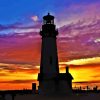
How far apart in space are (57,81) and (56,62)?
127 inches

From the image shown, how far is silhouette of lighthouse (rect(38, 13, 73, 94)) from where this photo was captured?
57.1 m

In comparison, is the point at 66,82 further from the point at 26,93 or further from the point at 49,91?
the point at 26,93

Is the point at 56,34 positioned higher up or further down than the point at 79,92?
higher up

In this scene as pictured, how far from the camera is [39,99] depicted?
64875mm

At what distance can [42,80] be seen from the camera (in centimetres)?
5775

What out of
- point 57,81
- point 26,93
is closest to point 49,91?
point 57,81

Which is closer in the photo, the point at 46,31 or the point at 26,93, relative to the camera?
the point at 46,31

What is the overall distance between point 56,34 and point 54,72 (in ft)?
21.3

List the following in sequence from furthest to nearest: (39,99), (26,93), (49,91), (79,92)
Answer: (79,92) < (26,93) < (39,99) < (49,91)

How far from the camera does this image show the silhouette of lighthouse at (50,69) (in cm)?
5706

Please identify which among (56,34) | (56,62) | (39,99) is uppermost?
(56,34)

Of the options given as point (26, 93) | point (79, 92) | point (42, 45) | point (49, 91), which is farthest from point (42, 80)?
point (79, 92)

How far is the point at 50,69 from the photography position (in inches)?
2249

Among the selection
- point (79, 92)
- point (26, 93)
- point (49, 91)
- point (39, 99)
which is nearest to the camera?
point (49, 91)
